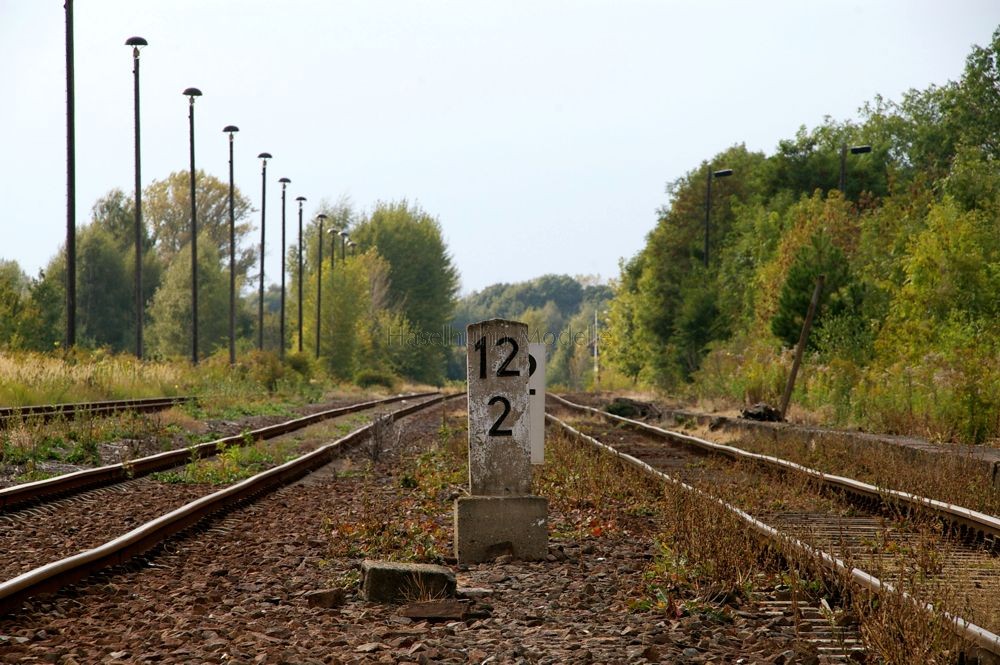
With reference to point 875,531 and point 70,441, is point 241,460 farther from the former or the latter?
point 875,531

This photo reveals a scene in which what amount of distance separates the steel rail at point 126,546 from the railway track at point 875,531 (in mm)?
4512

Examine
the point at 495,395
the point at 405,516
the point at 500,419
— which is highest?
the point at 495,395

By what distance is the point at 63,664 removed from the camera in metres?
5.36

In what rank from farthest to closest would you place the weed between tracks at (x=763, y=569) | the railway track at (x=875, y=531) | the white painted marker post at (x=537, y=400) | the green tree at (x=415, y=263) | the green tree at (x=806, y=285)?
the green tree at (x=415, y=263) → the green tree at (x=806, y=285) → the white painted marker post at (x=537, y=400) → the railway track at (x=875, y=531) → the weed between tracks at (x=763, y=569)

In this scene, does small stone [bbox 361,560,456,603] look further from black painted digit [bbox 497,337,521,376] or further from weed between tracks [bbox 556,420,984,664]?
black painted digit [bbox 497,337,521,376]

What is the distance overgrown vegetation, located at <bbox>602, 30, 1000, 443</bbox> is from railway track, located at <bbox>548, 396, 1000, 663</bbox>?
594 centimetres

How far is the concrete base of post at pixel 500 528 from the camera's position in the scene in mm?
8641

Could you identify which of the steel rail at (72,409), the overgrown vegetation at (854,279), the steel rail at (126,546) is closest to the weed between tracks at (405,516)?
the steel rail at (126,546)

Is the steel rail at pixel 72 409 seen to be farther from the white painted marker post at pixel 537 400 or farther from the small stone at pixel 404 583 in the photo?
the small stone at pixel 404 583

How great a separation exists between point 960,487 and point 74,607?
8.58 meters

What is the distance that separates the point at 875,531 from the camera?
9.50 m

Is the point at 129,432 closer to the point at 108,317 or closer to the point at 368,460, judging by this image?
the point at 368,460

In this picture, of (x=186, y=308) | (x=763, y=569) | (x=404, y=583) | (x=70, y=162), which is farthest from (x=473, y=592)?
(x=186, y=308)

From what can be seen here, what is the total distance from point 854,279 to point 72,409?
24014 millimetres
